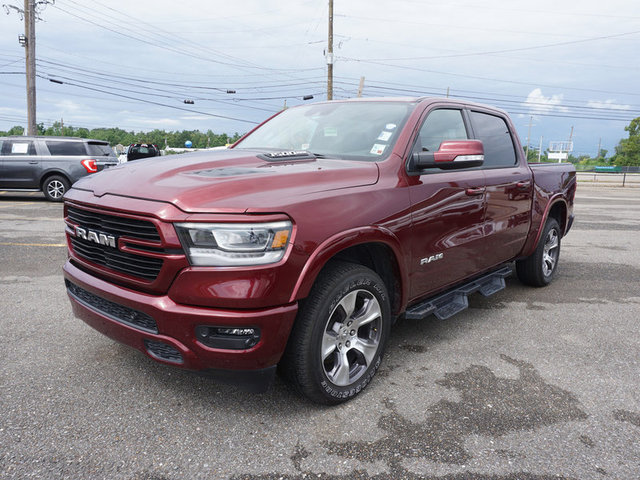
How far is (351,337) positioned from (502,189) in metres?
2.07

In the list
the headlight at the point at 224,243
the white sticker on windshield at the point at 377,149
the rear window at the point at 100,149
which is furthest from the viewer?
the rear window at the point at 100,149

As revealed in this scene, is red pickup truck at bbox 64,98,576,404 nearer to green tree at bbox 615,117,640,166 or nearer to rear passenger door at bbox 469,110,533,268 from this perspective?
rear passenger door at bbox 469,110,533,268

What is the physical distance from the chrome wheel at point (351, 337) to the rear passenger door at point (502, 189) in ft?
4.75

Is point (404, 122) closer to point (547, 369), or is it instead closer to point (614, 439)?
point (547, 369)

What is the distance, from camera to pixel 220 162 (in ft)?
9.64

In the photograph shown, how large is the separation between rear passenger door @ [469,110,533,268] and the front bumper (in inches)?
85.4

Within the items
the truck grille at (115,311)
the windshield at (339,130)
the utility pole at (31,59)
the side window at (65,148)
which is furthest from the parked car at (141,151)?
the truck grille at (115,311)

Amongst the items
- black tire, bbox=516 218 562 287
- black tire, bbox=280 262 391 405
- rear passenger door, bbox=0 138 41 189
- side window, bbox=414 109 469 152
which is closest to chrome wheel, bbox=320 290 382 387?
black tire, bbox=280 262 391 405

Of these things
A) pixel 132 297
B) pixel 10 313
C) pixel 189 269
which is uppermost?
pixel 189 269

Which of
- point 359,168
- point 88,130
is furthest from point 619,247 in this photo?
point 88,130

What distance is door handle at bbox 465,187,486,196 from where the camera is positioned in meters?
3.53

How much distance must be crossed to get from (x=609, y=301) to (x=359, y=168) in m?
3.47

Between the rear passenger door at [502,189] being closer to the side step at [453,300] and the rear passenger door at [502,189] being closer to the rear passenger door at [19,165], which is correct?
the side step at [453,300]

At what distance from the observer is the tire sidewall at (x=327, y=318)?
2469 mm
